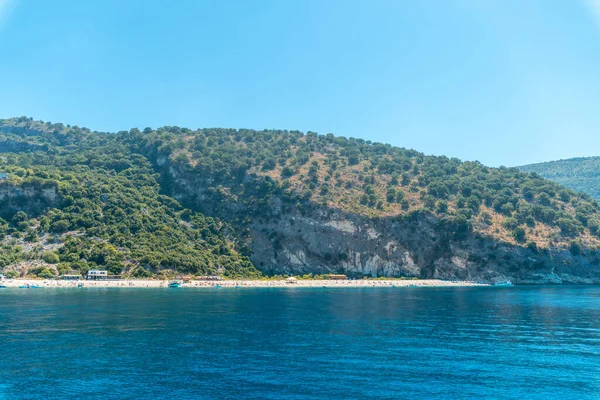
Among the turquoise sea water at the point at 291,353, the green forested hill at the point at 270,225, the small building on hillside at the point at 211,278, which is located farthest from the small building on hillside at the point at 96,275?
the turquoise sea water at the point at 291,353

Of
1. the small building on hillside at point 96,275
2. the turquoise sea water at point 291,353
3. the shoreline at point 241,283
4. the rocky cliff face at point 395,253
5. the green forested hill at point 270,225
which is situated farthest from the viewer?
the rocky cliff face at point 395,253

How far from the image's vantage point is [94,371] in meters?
40.2

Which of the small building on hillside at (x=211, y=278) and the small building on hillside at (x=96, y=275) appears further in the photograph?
the small building on hillside at (x=211, y=278)

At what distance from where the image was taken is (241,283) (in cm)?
14625

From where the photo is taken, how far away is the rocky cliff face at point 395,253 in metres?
172

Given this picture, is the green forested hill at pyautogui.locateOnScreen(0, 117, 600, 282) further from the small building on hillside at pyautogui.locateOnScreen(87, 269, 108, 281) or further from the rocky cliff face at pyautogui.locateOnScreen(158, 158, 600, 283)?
the small building on hillside at pyautogui.locateOnScreen(87, 269, 108, 281)

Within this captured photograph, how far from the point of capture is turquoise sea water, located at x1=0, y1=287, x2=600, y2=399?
3622 cm

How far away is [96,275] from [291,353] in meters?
103

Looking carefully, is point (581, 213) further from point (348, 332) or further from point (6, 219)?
point (6, 219)

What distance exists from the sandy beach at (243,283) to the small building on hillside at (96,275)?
A: 3.30m

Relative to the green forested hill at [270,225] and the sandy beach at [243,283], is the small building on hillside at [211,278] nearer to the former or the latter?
the sandy beach at [243,283]

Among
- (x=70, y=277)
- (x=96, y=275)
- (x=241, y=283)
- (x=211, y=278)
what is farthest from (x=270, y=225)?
(x=70, y=277)

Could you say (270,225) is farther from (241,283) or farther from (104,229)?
(104,229)

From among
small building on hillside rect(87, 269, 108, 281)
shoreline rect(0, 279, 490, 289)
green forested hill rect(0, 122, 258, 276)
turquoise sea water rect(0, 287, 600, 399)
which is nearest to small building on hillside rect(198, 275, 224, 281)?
shoreline rect(0, 279, 490, 289)
